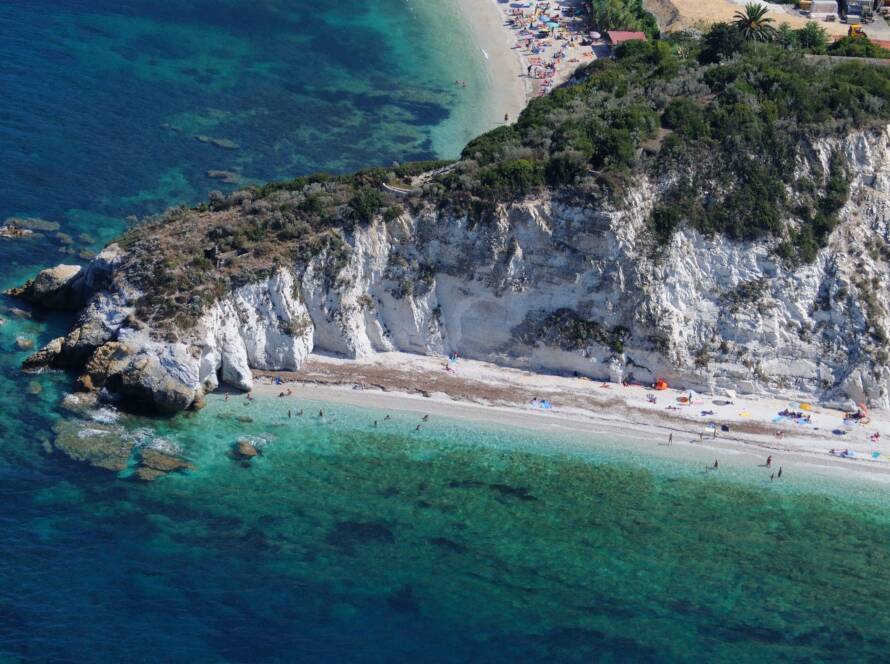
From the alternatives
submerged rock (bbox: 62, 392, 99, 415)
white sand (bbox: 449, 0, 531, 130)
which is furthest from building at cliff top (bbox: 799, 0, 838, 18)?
submerged rock (bbox: 62, 392, 99, 415)

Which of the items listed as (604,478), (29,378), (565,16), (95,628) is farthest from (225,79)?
(95,628)

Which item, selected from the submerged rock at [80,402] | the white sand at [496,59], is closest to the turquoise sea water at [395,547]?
the submerged rock at [80,402]

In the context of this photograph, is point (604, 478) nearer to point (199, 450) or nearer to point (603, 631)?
point (603, 631)

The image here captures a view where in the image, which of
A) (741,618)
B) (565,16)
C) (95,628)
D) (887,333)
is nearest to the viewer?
(95,628)

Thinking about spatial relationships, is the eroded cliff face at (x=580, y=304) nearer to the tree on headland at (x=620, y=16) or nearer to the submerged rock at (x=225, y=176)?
the submerged rock at (x=225, y=176)

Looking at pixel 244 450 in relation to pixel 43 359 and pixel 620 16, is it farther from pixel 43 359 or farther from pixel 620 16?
pixel 620 16

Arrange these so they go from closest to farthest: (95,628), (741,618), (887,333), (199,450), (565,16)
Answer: (95,628) → (741,618) → (199,450) → (887,333) → (565,16)

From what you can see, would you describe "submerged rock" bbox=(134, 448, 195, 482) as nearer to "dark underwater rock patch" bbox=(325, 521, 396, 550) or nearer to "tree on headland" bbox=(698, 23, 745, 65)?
"dark underwater rock patch" bbox=(325, 521, 396, 550)
